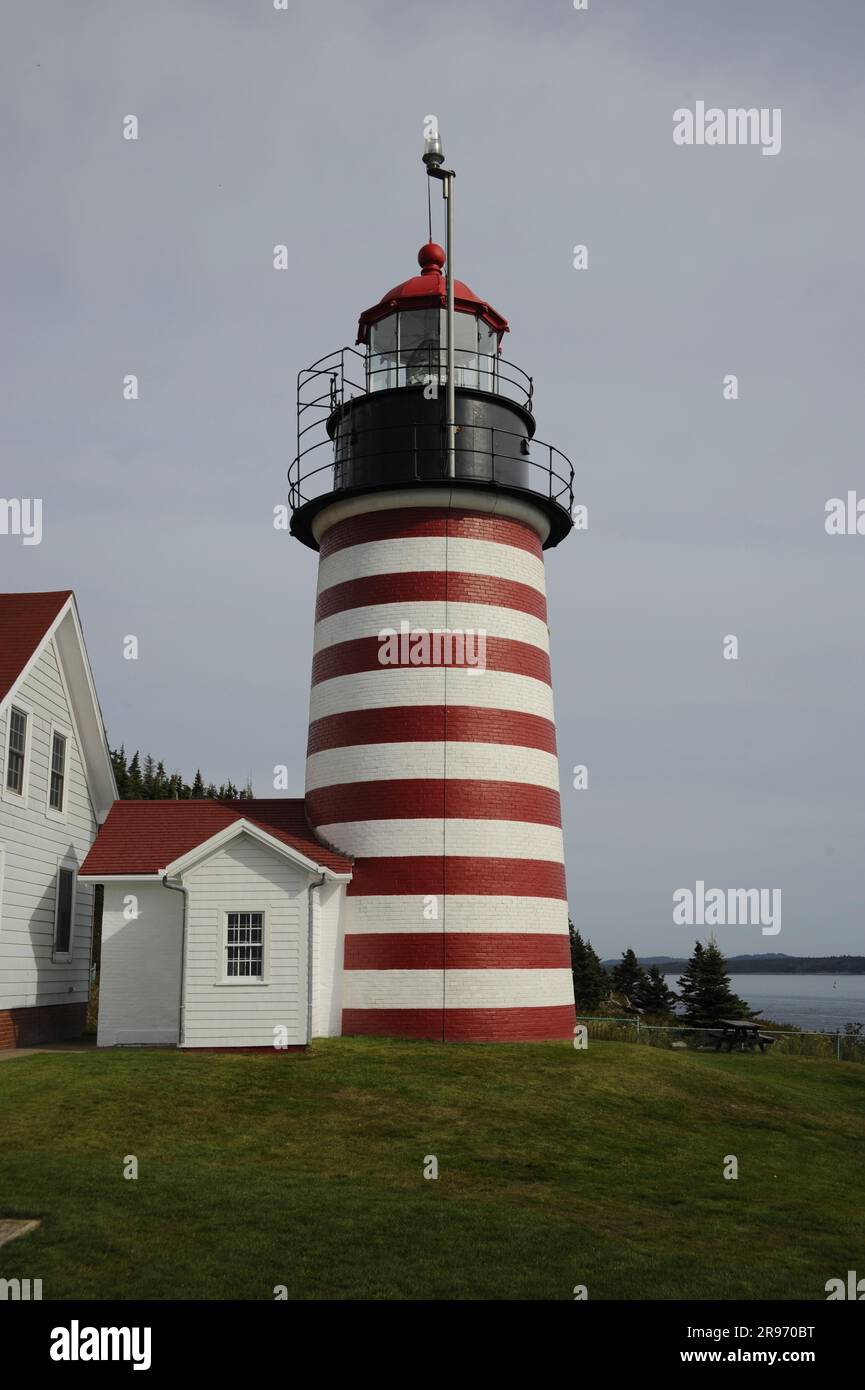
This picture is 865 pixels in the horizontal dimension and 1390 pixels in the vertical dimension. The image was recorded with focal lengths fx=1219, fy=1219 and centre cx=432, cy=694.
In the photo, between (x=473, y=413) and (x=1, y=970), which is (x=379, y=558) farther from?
(x=1, y=970)

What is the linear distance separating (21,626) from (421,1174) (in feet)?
44.0

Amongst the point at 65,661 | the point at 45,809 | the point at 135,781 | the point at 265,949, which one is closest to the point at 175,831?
the point at 45,809

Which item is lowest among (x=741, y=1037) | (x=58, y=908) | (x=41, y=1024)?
(x=741, y=1037)

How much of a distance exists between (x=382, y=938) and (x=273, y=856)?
256 cm

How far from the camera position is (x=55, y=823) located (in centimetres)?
2411

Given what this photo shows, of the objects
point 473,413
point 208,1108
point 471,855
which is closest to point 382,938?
point 471,855

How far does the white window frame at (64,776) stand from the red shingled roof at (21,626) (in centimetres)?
229

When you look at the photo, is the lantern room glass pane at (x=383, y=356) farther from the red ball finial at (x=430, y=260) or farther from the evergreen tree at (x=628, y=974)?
the evergreen tree at (x=628, y=974)

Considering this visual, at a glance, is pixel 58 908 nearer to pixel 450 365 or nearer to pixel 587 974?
pixel 450 365

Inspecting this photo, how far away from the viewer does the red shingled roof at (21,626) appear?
21406 millimetres

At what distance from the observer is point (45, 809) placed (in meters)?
23.4

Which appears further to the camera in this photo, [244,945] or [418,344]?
[418,344]

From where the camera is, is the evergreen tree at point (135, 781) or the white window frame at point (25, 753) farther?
the evergreen tree at point (135, 781)

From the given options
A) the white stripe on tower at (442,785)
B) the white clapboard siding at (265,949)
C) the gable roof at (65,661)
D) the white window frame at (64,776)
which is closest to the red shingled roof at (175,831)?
the white stripe on tower at (442,785)
